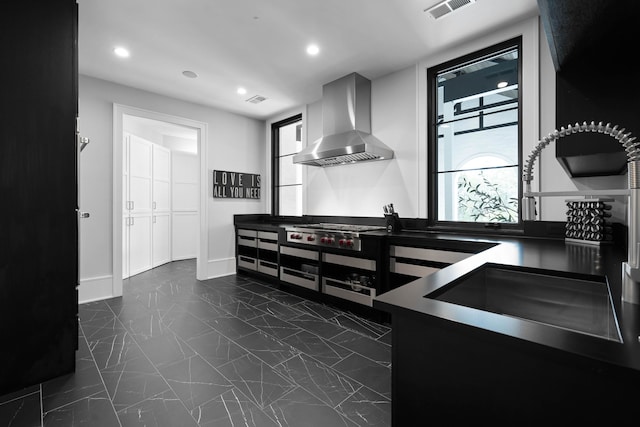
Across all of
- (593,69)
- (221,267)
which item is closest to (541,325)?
(593,69)

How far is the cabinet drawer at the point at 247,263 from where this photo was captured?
15.0 ft

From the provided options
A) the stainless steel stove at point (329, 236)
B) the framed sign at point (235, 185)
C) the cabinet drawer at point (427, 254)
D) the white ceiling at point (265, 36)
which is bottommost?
the cabinet drawer at point (427, 254)

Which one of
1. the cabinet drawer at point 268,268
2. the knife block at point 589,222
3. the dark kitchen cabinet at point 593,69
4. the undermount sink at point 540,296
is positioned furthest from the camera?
the cabinet drawer at point 268,268

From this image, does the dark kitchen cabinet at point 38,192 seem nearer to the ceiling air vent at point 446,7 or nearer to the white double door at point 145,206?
the ceiling air vent at point 446,7

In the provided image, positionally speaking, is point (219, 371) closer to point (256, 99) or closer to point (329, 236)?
point (329, 236)

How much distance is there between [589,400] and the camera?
0.52 meters

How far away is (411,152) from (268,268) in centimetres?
244

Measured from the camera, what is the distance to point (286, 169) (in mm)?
5293

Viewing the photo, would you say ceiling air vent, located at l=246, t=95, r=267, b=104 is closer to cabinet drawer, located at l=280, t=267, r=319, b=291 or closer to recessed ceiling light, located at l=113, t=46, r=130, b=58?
recessed ceiling light, located at l=113, t=46, r=130, b=58

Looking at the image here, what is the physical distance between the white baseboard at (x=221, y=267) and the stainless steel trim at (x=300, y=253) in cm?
143

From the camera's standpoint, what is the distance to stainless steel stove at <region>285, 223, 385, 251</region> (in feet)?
10.2

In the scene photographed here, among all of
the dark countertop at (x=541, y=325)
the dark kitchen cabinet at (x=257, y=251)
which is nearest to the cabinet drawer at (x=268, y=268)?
the dark kitchen cabinet at (x=257, y=251)

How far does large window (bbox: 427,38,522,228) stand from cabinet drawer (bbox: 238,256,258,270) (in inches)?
103

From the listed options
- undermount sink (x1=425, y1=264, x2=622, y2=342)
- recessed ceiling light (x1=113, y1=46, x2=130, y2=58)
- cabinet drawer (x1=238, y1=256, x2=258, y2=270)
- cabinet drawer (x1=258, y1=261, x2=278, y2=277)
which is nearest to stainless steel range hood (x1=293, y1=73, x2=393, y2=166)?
cabinet drawer (x1=258, y1=261, x2=278, y2=277)
